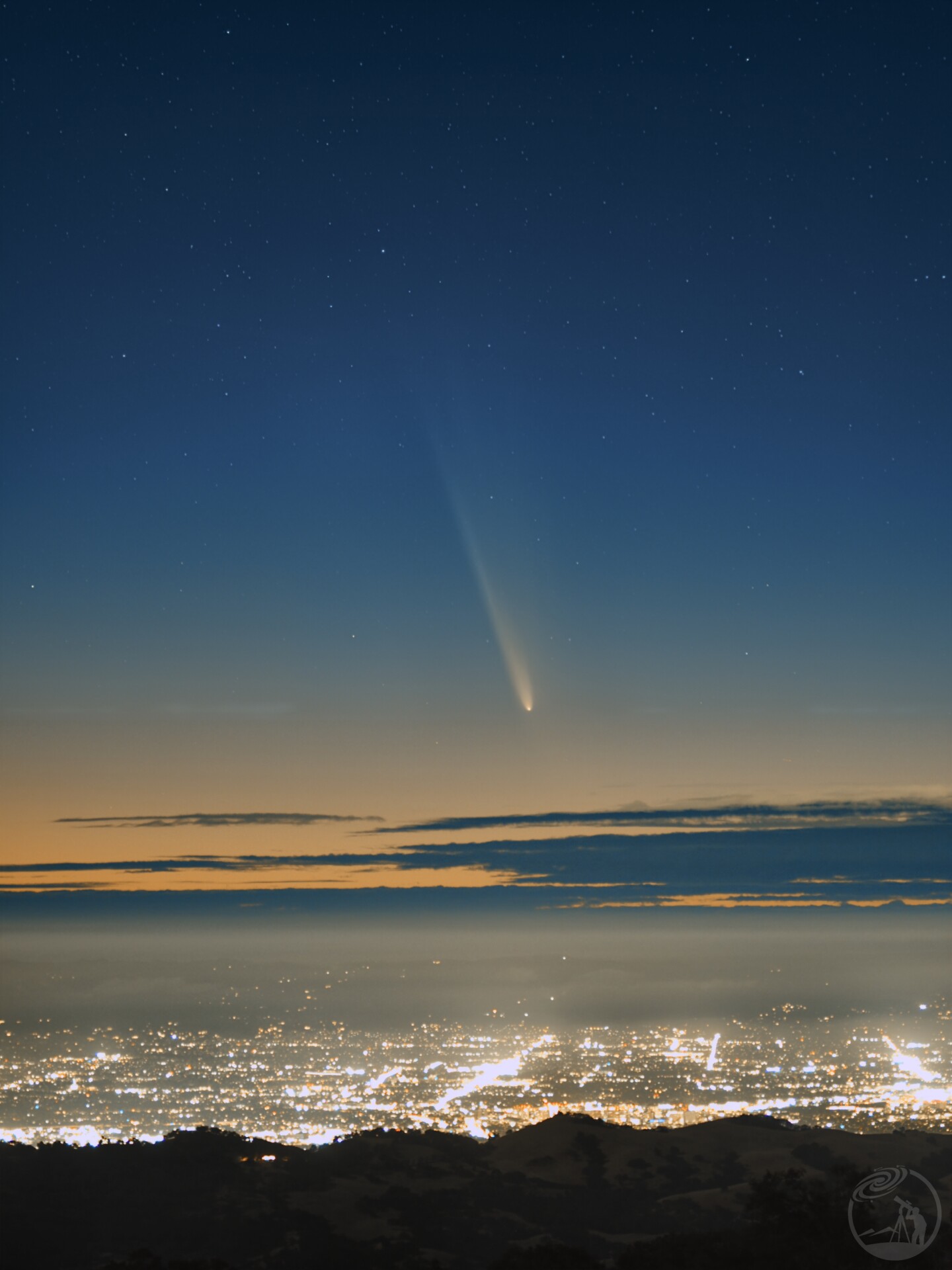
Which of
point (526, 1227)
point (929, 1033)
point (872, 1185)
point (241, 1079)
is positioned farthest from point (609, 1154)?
point (929, 1033)

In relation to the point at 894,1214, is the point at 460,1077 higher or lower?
lower

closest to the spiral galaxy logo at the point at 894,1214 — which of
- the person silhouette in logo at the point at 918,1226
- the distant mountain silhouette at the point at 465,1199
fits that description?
the person silhouette in logo at the point at 918,1226

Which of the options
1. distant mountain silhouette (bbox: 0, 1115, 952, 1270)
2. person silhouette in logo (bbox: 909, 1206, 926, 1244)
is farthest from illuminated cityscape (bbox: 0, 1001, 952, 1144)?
person silhouette in logo (bbox: 909, 1206, 926, 1244)

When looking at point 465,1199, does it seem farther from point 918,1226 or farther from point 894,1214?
point 918,1226

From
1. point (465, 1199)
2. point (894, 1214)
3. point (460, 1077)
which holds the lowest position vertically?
point (460, 1077)

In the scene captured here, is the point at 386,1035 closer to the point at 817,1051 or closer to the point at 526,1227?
the point at 817,1051

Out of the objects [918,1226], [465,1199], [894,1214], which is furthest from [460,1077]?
[918,1226]
